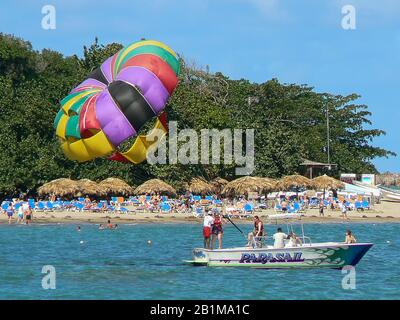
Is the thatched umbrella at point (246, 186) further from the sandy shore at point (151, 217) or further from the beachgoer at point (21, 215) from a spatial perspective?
the beachgoer at point (21, 215)

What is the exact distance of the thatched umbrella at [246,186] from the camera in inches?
2655

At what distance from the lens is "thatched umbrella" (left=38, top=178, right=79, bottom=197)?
209 ft

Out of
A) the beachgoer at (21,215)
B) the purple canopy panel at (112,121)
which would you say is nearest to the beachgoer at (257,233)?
the purple canopy panel at (112,121)

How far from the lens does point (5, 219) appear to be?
61656 millimetres

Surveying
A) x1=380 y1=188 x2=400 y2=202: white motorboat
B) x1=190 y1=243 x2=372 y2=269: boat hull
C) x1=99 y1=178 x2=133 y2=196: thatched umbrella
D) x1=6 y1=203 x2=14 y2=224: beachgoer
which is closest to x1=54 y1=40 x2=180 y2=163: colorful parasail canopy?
x1=190 y1=243 x2=372 y2=269: boat hull

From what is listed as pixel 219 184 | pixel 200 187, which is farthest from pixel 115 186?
pixel 219 184

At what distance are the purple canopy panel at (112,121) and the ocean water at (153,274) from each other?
188 inches

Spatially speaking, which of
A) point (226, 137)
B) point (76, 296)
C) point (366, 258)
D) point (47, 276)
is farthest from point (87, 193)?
point (76, 296)

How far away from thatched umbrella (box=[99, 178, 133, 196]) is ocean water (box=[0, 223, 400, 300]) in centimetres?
1007

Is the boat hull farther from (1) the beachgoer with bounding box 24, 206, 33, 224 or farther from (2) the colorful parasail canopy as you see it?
(1) the beachgoer with bounding box 24, 206, 33, 224

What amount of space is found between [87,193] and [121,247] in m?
16.5

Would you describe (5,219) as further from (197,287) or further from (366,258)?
(197,287)

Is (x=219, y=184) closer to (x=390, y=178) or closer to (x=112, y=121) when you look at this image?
(x=112, y=121)

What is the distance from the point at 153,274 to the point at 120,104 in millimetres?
6025
